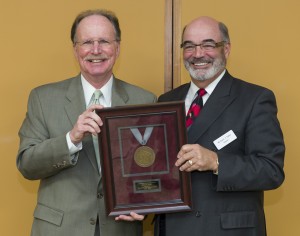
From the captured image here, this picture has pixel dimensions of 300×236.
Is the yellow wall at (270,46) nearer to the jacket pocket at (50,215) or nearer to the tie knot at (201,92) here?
the tie knot at (201,92)

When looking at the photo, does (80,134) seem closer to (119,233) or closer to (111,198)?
(111,198)

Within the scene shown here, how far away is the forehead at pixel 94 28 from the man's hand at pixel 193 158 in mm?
646

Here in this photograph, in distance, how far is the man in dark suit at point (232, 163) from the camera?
208 centimetres

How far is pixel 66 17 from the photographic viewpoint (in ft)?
9.83

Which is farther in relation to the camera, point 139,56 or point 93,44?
point 139,56

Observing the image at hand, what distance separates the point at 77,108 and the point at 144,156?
406 mm

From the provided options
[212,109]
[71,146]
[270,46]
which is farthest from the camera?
[270,46]

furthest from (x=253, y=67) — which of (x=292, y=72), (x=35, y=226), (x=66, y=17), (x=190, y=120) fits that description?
(x=35, y=226)

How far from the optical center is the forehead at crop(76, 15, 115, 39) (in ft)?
7.42

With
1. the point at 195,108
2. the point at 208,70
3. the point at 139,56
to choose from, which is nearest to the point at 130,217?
the point at 195,108

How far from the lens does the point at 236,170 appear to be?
2066 millimetres

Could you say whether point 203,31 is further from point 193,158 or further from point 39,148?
point 39,148

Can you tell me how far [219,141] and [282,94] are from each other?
985mm

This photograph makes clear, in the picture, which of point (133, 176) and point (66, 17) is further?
point (66, 17)
